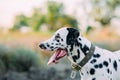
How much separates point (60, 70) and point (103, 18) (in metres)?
21.7

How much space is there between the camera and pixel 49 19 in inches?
1511

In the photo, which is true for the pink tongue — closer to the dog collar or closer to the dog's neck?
the dog's neck

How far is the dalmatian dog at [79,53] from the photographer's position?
6746 millimetres

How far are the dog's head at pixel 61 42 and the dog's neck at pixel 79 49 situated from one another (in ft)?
0.17

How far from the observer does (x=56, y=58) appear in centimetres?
677

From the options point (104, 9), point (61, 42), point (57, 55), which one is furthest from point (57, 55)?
point (104, 9)

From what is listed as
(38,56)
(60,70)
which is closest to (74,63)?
(60,70)

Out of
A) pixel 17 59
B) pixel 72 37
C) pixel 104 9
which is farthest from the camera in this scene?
pixel 104 9

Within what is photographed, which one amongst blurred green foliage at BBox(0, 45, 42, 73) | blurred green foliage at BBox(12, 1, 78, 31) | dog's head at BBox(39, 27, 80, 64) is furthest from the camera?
blurred green foliage at BBox(12, 1, 78, 31)

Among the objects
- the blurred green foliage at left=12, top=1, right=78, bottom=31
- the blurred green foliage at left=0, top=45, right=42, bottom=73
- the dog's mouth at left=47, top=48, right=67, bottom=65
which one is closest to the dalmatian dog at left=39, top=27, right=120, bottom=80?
the dog's mouth at left=47, top=48, right=67, bottom=65

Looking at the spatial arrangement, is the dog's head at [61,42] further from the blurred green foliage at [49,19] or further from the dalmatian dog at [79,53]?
the blurred green foliage at [49,19]

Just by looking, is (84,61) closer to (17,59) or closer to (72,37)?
(72,37)

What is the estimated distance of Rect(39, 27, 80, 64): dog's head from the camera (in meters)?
6.73

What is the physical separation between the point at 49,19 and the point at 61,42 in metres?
31.7
